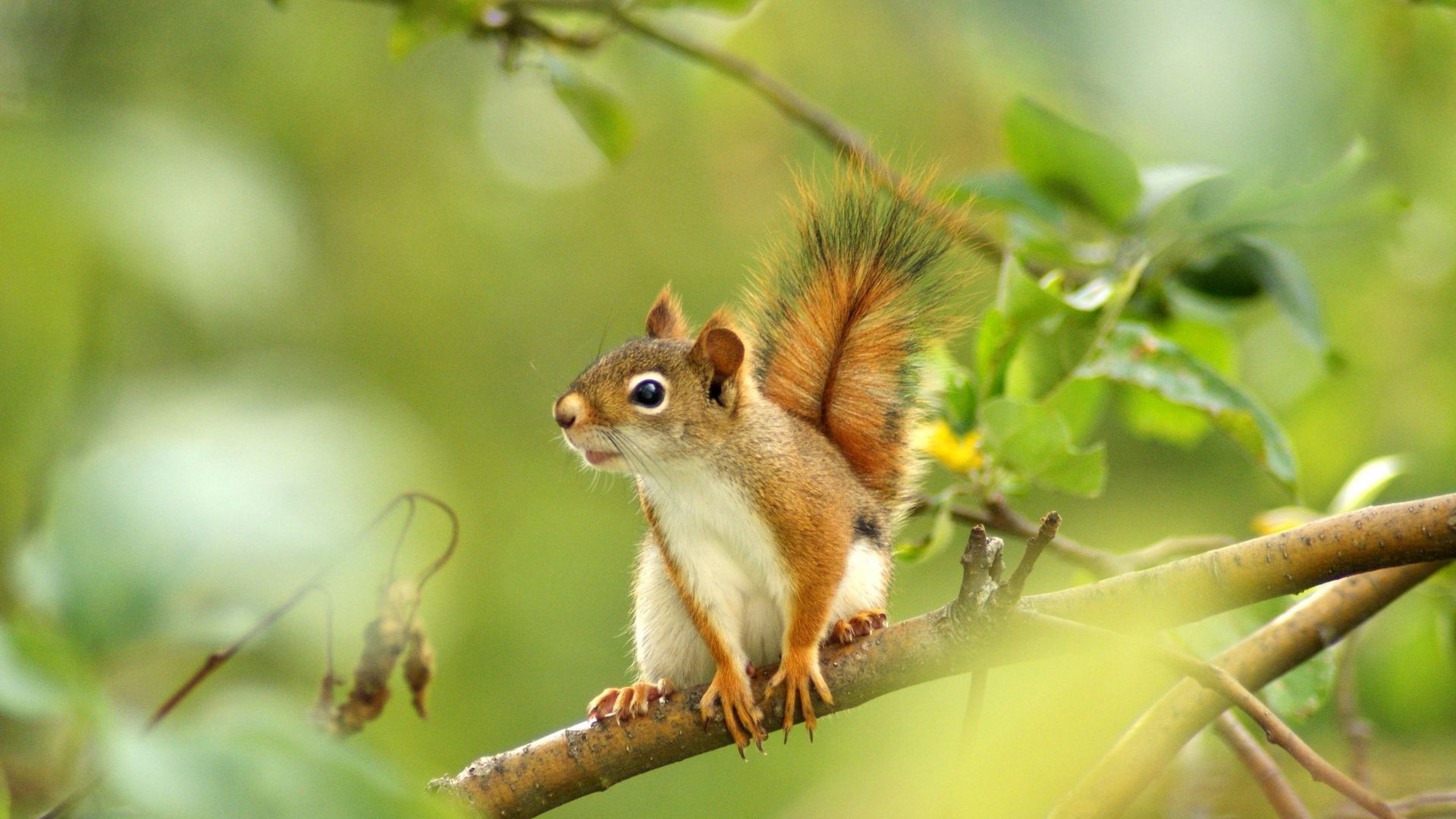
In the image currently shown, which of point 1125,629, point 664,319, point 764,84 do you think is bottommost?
point 1125,629

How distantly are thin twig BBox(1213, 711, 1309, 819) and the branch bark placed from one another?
0.26 feet

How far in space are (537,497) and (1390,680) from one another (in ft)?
9.28

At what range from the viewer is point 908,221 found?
74.0 inches

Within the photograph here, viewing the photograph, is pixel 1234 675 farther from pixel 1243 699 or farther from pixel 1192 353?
pixel 1192 353

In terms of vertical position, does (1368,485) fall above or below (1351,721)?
above

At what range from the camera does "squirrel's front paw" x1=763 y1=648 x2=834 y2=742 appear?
1625mm

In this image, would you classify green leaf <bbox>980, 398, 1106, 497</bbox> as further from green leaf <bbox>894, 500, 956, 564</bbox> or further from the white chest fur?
the white chest fur

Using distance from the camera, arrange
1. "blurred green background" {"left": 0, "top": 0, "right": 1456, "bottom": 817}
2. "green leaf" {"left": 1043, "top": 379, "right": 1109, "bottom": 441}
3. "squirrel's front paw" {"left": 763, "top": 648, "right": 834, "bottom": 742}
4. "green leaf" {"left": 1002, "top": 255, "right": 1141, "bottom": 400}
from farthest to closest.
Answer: "green leaf" {"left": 1043, "top": 379, "right": 1109, "bottom": 441} → "green leaf" {"left": 1002, "top": 255, "right": 1141, "bottom": 400} → "squirrel's front paw" {"left": 763, "top": 648, "right": 834, "bottom": 742} → "blurred green background" {"left": 0, "top": 0, "right": 1456, "bottom": 817}

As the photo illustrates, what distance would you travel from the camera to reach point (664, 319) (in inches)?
88.0

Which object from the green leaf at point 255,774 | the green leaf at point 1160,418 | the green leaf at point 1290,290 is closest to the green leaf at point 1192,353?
the green leaf at point 1160,418

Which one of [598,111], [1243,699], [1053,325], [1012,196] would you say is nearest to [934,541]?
[1053,325]

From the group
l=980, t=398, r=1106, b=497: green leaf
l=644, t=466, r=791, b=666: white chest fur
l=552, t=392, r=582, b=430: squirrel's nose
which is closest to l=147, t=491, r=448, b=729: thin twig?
l=552, t=392, r=582, b=430: squirrel's nose

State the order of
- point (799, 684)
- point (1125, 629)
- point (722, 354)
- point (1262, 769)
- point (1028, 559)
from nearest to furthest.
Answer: point (1028, 559) → point (1125, 629) → point (1262, 769) → point (799, 684) → point (722, 354)

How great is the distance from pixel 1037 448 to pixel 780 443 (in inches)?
16.1
